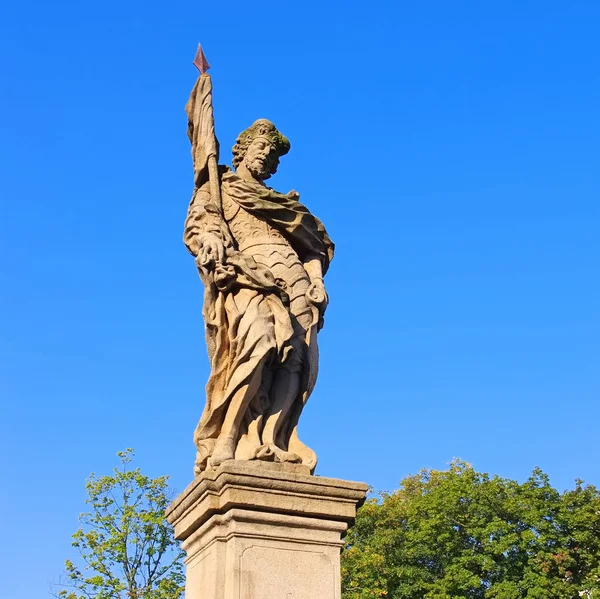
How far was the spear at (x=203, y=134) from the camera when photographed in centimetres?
821

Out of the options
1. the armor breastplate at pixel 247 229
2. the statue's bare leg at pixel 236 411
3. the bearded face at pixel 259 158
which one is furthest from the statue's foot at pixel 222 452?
the bearded face at pixel 259 158

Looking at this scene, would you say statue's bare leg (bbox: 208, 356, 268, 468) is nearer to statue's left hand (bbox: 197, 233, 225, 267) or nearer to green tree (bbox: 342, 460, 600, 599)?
statue's left hand (bbox: 197, 233, 225, 267)

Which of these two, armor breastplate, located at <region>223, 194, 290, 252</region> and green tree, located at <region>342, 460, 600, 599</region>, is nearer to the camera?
armor breastplate, located at <region>223, 194, 290, 252</region>

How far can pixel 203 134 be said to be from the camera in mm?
8336

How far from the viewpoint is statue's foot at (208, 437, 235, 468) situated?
22.5 ft

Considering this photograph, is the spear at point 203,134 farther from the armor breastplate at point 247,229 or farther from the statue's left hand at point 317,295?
the statue's left hand at point 317,295

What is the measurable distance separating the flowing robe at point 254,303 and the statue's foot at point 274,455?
3cm

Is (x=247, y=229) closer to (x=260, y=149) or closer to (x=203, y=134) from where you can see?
(x=260, y=149)

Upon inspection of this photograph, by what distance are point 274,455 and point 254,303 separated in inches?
48.5

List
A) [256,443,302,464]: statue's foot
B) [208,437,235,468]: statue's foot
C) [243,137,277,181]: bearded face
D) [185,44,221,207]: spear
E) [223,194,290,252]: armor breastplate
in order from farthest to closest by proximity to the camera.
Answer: [243,137,277,181]: bearded face < [185,44,221,207]: spear < [223,194,290,252]: armor breastplate < [256,443,302,464]: statue's foot < [208,437,235,468]: statue's foot

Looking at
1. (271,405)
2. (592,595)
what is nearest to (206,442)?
(271,405)

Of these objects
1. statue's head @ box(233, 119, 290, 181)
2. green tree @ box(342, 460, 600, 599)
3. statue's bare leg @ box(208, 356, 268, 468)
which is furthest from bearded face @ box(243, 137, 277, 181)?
green tree @ box(342, 460, 600, 599)

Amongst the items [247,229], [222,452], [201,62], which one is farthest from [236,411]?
[201,62]

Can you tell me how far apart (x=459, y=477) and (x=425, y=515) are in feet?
7.57
